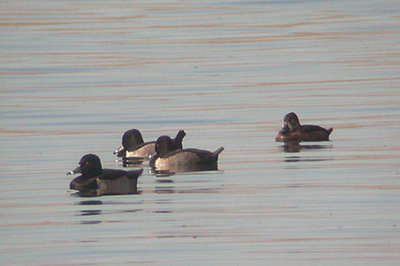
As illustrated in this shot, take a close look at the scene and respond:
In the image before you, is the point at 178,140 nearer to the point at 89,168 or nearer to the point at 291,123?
the point at 291,123

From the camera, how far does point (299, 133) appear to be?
68.6ft

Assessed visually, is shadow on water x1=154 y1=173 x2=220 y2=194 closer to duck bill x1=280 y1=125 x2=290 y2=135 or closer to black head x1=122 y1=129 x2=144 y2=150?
black head x1=122 y1=129 x2=144 y2=150

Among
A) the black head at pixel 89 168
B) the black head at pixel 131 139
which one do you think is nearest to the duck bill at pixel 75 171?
the black head at pixel 89 168

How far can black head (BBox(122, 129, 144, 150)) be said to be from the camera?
2056 centimetres

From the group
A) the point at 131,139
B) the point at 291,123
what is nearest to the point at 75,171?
the point at 131,139

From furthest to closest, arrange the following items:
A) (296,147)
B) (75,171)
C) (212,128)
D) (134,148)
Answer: (212,128) → (134,148) → (296,147) → (75,171)

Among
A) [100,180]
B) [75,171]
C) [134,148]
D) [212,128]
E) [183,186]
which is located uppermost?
[212,128]

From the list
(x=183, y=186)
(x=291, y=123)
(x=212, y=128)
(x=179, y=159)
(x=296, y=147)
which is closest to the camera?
(x=183, y=186)

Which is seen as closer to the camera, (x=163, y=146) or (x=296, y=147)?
(x=163, y=146)

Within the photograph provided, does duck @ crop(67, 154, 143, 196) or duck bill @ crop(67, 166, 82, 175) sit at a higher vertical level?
duck bill @ crop(67, 166, 82, 175)

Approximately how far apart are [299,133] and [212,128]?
7.14 ft

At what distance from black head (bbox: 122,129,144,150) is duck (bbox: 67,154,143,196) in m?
3.76

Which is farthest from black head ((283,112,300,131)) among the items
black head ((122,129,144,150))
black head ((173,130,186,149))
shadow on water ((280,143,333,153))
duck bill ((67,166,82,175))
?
duck bill ((67,166,82,175))

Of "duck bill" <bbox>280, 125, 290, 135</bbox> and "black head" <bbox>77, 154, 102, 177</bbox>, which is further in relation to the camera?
"duck bill" <bbox>280, 125, 290, 135</bbox>
